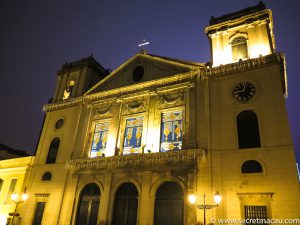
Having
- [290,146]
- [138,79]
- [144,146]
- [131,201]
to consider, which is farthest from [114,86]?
[290,146]

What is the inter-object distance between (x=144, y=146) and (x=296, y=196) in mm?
9046

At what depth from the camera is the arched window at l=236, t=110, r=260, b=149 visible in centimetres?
1450

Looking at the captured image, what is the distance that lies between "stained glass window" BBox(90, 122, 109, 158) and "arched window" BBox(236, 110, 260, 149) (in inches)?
388

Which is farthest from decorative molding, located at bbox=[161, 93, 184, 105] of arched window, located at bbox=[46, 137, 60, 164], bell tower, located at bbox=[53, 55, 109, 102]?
arched window, located at bbox=[46, 137, 60, 164]

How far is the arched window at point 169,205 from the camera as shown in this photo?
14.6 meters

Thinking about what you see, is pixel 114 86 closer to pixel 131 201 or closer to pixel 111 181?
pixel 111 181

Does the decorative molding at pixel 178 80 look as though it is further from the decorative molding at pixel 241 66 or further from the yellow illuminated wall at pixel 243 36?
the yellow illuminated wall at pixel 243 36

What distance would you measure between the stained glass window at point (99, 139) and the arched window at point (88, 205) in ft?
8.04

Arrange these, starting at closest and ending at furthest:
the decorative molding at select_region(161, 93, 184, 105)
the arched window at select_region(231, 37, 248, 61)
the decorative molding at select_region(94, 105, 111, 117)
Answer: the arched window at select_region(231, 37, 248, 61) < the decorative molding at select_region(161, 93, 184, 105) < the decorative molding at select_region(94, 105, 111, 117)

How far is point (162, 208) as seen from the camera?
1514cm

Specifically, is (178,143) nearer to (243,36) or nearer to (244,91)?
(244,91)

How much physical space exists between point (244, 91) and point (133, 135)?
8.02 metres

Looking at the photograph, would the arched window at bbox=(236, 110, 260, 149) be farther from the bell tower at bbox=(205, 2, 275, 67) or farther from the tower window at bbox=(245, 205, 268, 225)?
the bell tower at bbox=(205, 2, 275, 67)

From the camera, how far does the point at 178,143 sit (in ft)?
54.6
